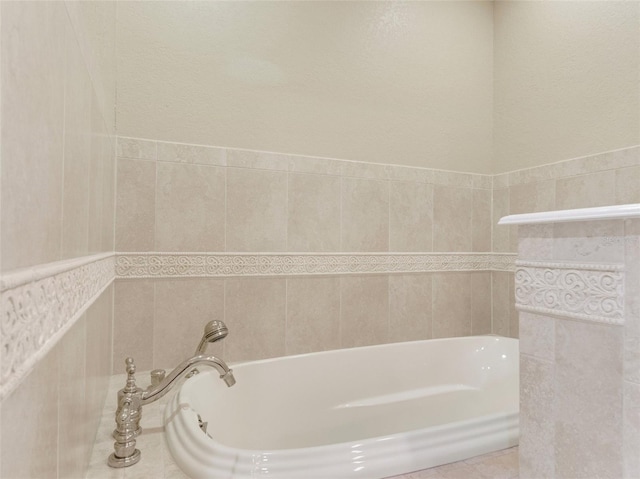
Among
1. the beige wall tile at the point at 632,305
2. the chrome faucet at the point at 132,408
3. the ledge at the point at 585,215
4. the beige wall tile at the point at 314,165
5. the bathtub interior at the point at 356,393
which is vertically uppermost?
the beige wall tile at the point at 314,165

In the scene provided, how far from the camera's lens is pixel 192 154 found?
1694 millimetres

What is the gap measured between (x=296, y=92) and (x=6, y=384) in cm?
182

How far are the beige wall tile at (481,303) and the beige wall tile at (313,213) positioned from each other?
3.23 ft

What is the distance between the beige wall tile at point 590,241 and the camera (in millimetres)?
677

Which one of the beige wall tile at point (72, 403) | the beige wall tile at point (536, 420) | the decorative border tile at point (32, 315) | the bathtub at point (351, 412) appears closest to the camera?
the decorative border tile at point (32, 315)

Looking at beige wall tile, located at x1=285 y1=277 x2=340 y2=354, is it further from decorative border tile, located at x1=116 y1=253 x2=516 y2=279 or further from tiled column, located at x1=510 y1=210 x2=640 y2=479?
tiled column, located at x1=510 y1=210 x2=640 y2=479

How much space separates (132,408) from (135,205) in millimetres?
892

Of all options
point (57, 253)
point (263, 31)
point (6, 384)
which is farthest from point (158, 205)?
point (6, 384)

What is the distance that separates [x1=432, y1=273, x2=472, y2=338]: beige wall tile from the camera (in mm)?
2199

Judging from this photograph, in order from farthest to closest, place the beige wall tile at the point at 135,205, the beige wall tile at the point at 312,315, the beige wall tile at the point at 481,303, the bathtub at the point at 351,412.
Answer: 1. the beige wall tile at the point at 481,303
2. the beige wall tile at the point at 312,315
3. the beige wall tile at the point at 135,205
4. the bathtub at the point at 351,412

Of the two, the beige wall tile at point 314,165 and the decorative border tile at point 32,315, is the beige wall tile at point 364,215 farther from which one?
the decorative border tile at point 32,315

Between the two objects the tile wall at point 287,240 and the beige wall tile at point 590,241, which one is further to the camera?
the tile wall at point 287,240

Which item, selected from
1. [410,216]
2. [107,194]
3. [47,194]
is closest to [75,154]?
[47,194]

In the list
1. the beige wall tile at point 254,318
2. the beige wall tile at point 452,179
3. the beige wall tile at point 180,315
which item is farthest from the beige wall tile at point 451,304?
the beige wall tile at point 180,315
